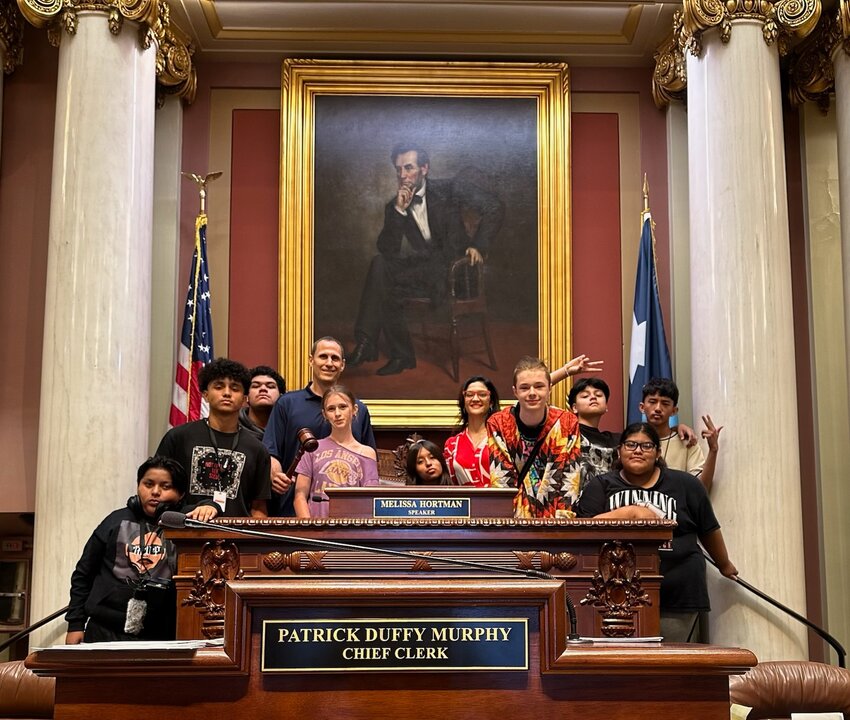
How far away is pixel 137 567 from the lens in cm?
523

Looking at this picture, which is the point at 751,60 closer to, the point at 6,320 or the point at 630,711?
the point at 6,320

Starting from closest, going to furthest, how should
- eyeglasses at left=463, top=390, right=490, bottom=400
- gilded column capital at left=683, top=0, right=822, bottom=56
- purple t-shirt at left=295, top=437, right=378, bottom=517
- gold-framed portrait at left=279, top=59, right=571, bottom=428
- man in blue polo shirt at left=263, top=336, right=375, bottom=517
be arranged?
purple t-shirt at left=295, top=437, right=378, bottom=517 < eyeglasses at left=463, top=390, right=490, bottom=400 < man in blue polo shirt at left=263, top=336, right=375, bottom=517 < gilded column capital at left=683, top=0, right=822, bottom=56 < gold-framed portrait at left=279, top=59, right=571, bottom=428

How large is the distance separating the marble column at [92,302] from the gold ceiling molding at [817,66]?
15.3ft

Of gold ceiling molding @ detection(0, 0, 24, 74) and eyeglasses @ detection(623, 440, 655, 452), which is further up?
gold ceiling molding @ detection(0, 0, 24, 74)

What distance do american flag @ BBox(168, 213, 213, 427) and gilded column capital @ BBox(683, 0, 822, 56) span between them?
3.70m

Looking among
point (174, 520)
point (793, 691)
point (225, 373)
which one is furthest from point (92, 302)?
point (174, 520)

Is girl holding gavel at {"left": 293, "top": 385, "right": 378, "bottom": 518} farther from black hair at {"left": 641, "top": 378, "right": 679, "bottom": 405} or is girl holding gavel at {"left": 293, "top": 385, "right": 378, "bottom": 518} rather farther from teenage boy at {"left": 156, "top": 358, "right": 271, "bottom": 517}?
black hair at {"left": 641, "top": 378, "right": 679, "bottom": 405}

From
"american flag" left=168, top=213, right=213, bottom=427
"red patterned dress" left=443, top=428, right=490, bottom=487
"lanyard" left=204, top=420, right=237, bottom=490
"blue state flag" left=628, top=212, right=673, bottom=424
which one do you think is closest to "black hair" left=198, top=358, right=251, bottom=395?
"lanyard" left=204, top=420, right=237, bottom=490

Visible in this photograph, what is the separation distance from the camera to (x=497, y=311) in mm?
9094

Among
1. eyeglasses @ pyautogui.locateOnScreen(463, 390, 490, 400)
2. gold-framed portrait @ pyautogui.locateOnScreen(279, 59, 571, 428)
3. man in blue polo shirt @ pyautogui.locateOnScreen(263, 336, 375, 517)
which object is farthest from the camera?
gold-framed portrait @ pyautogui.locateOnScreen(279, 59, 571, 428)

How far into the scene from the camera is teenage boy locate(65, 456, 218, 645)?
5.16 metres

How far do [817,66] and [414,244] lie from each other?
10.5 ft

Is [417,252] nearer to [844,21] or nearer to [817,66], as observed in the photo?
[817,66]

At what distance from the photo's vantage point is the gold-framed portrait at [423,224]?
9000 millimetres
